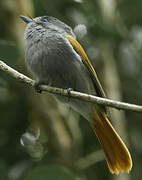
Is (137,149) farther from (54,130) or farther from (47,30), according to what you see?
(47,30)

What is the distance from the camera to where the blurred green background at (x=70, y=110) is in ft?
14.6

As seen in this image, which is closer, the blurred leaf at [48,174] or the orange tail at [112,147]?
the blurred leaf at [48,174]

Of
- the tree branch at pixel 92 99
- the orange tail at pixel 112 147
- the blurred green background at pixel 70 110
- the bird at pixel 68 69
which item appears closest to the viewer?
the tree branch at pixel 92 99

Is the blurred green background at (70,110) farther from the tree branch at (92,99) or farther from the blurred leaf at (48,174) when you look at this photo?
the blurred leaf at (48,174)

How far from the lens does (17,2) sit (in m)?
4.92

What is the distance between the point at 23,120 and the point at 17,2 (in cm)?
122

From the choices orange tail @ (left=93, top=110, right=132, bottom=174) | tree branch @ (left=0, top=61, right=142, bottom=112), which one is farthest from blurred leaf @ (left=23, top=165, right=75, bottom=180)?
orange tail @ (left=93, top=110, right=132, bottom=174)

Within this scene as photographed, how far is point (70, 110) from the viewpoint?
4.86 meters

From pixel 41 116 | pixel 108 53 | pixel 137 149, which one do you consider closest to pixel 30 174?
pixel 41 116

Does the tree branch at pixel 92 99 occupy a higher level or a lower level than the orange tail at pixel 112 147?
higher

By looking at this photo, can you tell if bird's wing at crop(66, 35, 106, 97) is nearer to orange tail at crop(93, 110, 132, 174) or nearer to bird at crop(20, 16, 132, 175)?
bird at crop(20, 16, 132, 175)

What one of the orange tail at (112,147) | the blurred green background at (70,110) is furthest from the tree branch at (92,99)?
the orange tail at (112,147)

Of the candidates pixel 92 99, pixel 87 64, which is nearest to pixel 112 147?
pixel 87 64

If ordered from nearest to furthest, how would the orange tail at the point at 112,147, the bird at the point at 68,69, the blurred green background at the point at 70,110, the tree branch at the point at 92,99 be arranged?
the tree branch at the point at 92,99 → the bird at the point at 68,69 → the orange tail at the point at 112,147 → the blurred green background at the point at 70,110
